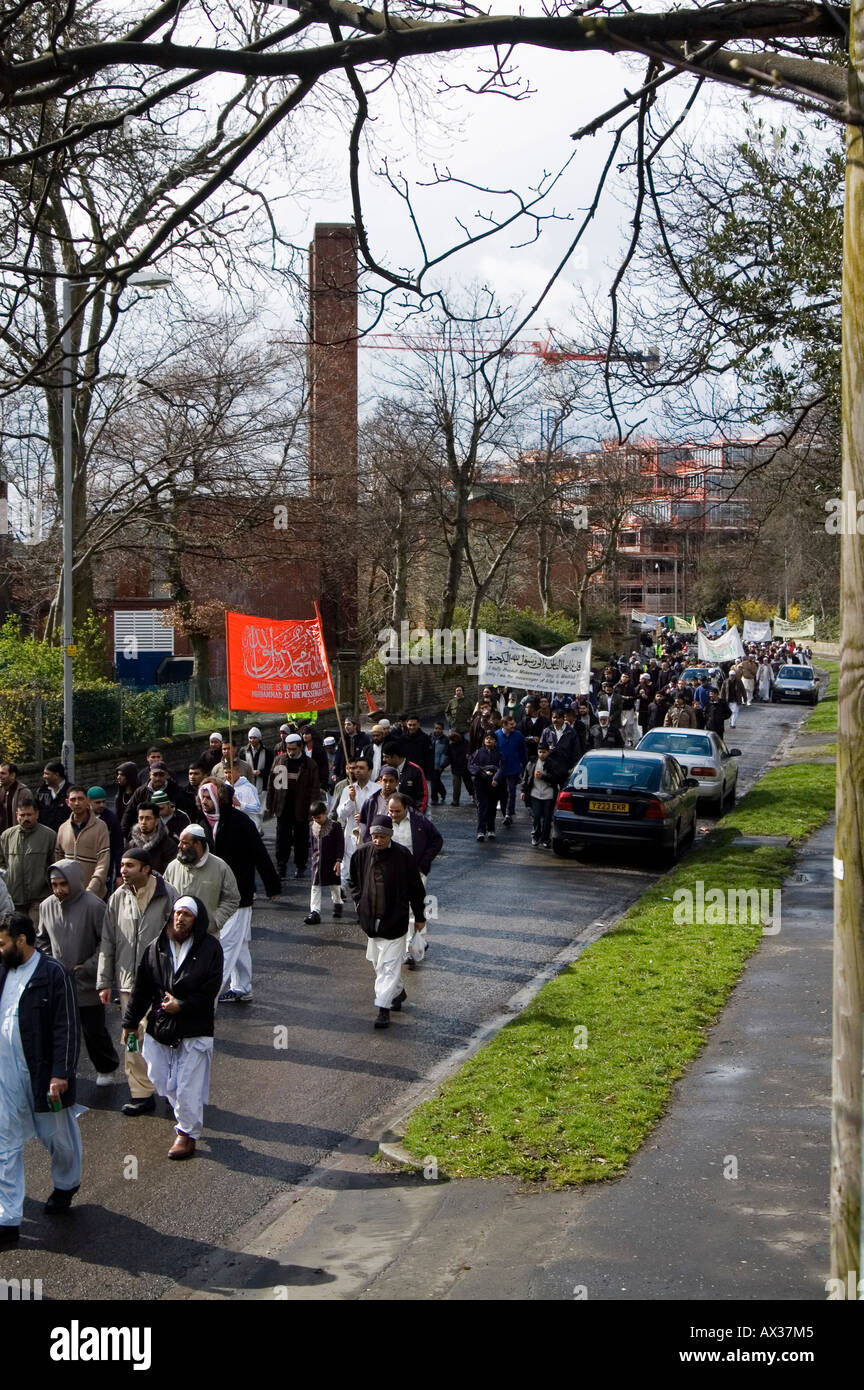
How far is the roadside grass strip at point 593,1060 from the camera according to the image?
7.66m

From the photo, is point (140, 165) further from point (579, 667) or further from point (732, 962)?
point (579, 667)

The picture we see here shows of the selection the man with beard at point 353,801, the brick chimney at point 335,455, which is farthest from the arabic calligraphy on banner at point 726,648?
the man with beard at point 353,801

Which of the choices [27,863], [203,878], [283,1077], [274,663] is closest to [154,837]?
[27,863]

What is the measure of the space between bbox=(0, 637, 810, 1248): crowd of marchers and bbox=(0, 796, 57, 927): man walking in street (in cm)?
2

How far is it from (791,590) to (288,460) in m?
49.9

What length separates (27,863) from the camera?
11.9m

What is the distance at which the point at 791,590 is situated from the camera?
237 feet

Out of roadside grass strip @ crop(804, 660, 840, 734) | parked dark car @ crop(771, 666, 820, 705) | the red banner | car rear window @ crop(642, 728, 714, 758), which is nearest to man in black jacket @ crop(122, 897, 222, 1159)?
the red banner

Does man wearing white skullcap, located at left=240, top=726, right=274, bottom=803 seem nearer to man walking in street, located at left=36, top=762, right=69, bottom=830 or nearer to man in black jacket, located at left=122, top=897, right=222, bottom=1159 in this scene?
man walking in street, located at left=36, top=762, right=69, bottom=830

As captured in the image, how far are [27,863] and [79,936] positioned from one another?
2.91 m

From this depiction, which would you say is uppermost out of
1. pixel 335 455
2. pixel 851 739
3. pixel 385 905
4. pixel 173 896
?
pixel 335 455

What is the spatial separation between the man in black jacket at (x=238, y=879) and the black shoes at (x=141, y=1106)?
244 cm

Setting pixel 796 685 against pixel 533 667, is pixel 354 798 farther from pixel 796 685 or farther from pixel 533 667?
pixel 796 685

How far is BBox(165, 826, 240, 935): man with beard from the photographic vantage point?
9.73m
